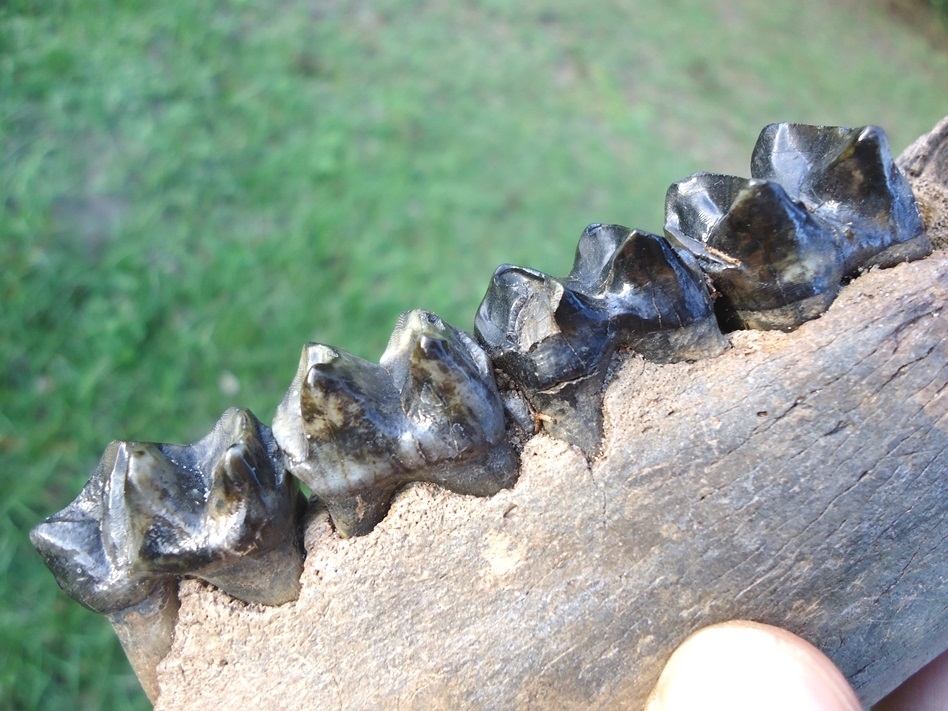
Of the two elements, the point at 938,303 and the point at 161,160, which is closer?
the point at 938,303

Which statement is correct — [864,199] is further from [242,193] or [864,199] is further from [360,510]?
[242,193]

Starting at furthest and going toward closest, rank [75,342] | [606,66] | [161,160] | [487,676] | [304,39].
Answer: [606,66] < [304,39] < [161,160] < [75,342] < [487,676]

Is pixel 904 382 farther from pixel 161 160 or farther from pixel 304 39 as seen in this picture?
pixel 304 39

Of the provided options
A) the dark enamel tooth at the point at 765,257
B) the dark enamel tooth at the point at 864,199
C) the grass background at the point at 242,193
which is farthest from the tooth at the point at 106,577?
the grass background at the point at 242,193

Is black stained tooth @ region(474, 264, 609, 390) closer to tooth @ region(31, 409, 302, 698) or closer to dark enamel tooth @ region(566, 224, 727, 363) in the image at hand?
dark enamel tooth @ region(566, 224, 727, 363)

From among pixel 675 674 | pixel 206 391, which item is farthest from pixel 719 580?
pixel 206 391

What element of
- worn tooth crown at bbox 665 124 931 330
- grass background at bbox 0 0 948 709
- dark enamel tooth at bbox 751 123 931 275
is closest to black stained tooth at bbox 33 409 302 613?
worn tooth crown at bbox 665 124 931 330
